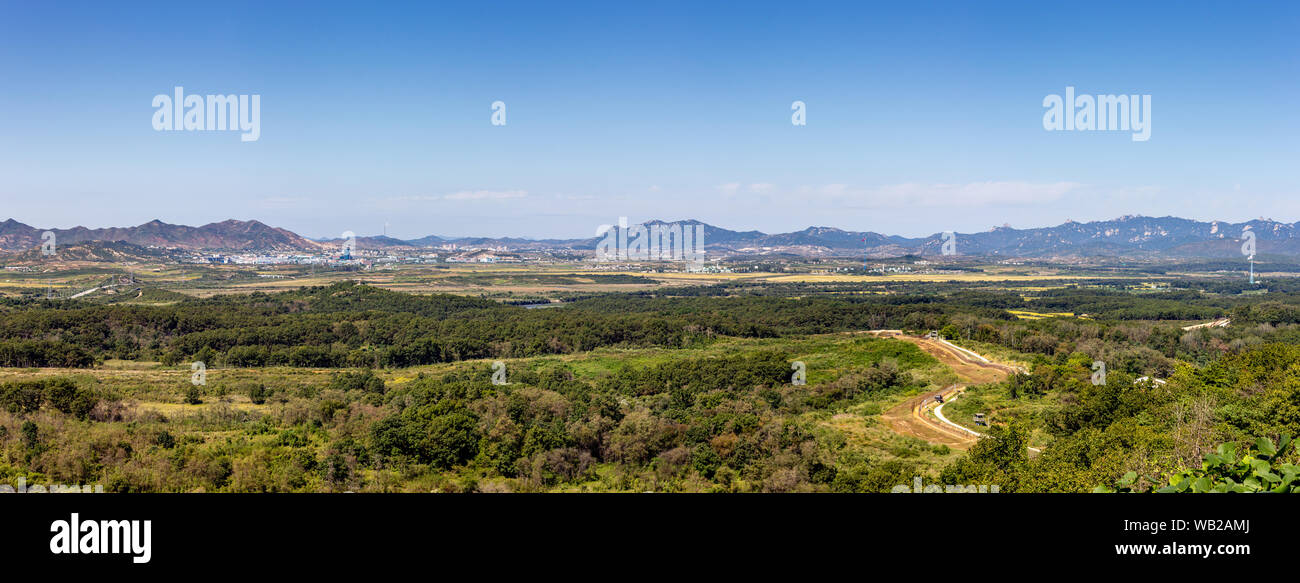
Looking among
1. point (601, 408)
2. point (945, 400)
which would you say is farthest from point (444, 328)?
point (945, 400)

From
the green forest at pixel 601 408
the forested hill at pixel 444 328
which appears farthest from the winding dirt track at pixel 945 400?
the forested hill at pixel 444 328

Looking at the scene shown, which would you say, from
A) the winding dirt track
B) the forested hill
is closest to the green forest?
the forested hill

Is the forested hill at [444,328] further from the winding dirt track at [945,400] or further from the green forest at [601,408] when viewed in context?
the winding dirt track at [945,400]

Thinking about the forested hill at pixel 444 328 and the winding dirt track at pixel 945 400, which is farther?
the forested hill at pixel 444 328

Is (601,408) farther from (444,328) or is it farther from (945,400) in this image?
(444,328)

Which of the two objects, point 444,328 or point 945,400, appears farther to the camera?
point 444,328
